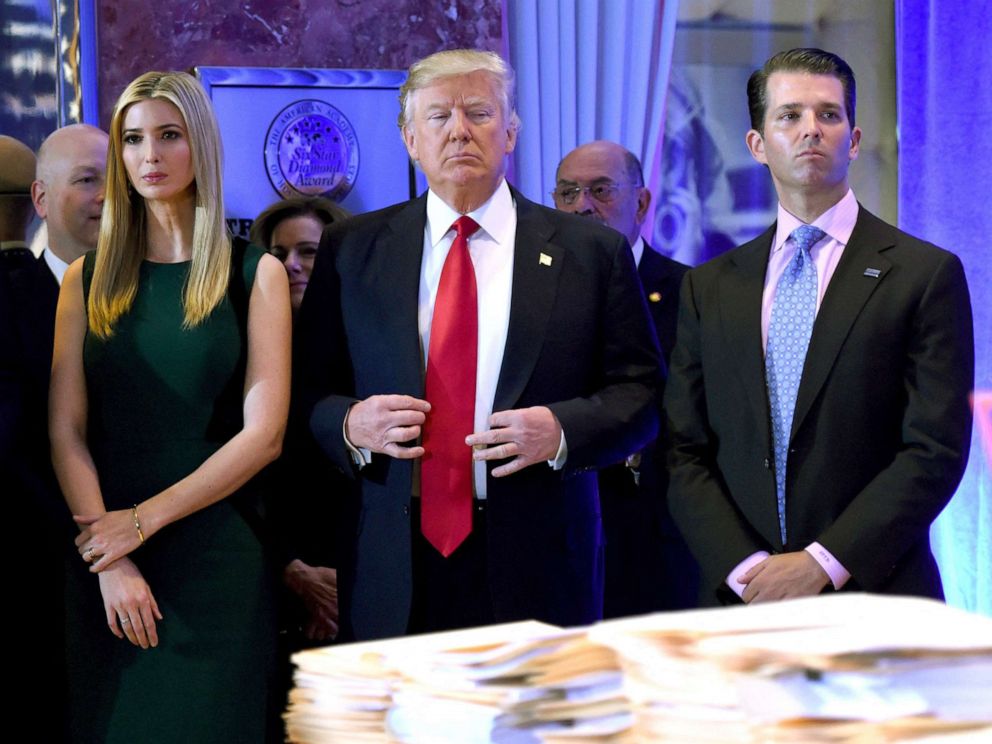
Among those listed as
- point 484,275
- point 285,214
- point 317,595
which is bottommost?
point 317,595

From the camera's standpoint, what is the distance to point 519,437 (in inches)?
99.5

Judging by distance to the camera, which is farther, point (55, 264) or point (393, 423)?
point (55, 264)

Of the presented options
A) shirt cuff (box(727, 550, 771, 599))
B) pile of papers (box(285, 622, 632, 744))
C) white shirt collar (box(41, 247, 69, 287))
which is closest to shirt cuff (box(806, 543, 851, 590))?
shirt cuff (box(727, 550, 771, 599))

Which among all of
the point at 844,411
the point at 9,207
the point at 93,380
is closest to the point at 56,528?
the point at 93,380

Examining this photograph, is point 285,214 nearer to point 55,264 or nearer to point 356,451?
point 55,264

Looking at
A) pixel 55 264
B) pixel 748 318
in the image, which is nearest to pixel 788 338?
pixel 748 318

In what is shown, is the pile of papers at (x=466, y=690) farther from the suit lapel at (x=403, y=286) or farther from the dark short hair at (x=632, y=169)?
the dark short hair at (x=632, y=169)

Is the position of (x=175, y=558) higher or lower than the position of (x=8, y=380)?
lower

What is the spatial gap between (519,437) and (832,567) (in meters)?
0.62

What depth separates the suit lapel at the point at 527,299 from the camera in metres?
2.63

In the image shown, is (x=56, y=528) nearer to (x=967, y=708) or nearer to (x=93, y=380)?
(x=93, y=380)

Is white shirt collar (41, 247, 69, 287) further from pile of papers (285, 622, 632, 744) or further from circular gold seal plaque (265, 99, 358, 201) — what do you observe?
pile of papers (285, 622, 632, 744)

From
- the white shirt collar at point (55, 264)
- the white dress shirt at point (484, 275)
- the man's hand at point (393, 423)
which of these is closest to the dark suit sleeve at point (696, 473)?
the white dress shirt at point (484, 275)

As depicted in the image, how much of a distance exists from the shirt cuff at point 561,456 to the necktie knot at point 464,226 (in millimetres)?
472
